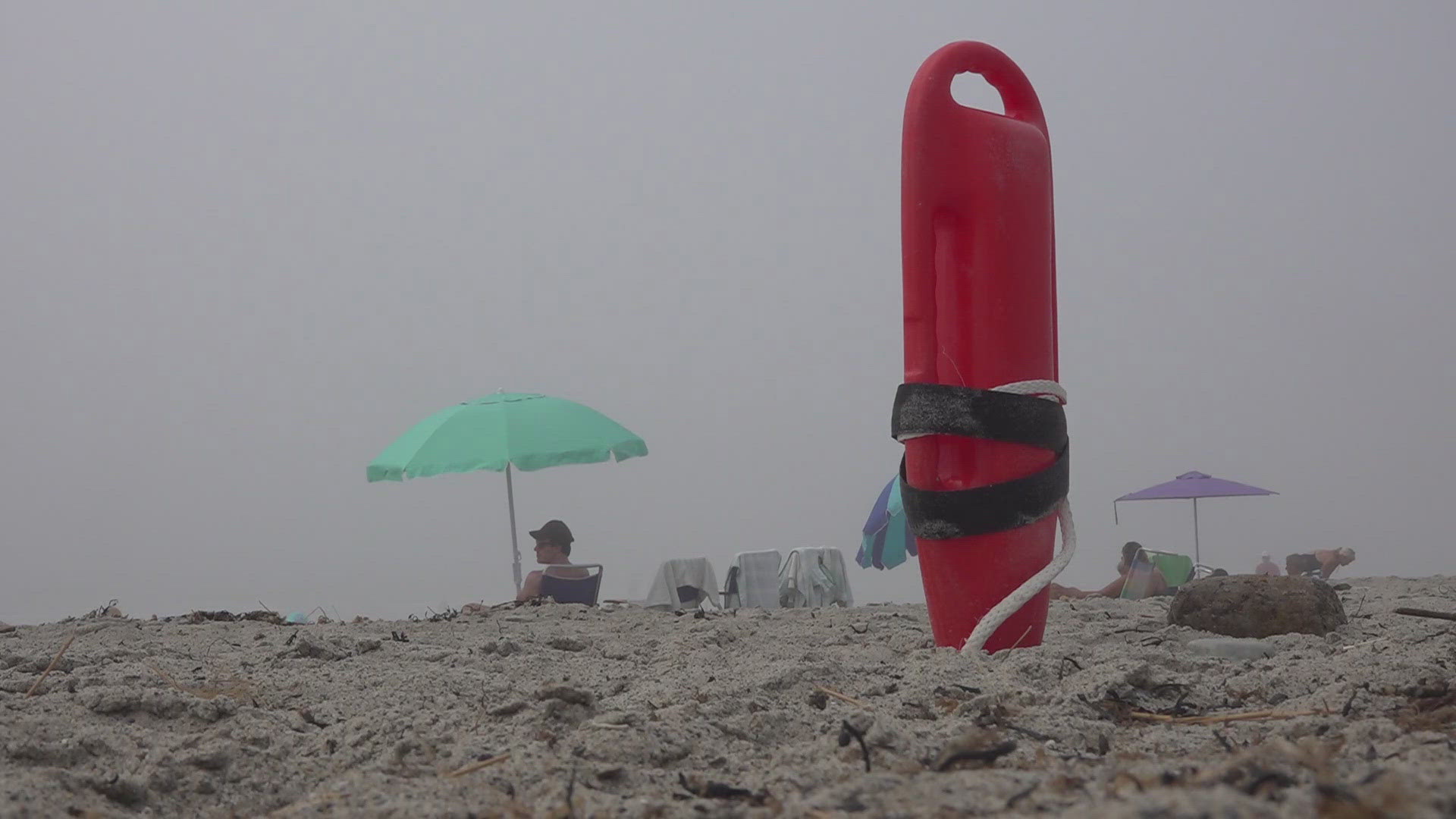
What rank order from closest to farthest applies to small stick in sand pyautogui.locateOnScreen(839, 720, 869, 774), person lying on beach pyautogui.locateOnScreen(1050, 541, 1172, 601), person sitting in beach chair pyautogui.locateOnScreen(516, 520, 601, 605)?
small stick in sand pyautogui.locateOnScreen(839, 720, 869, 774), person lying on beach pyautogui.locateOnScreen(1050, 541, 1172, 601), person sitting in beach chair pyautogui.locateOnScreen(516, 520, 601, 605)

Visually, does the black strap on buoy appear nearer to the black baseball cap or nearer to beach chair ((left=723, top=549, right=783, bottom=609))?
the black baseball cap

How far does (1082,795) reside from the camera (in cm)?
99

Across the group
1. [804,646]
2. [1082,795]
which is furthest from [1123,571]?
[1082,795]

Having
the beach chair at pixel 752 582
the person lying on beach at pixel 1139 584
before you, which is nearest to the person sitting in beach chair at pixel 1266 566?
the person lying on beach at pixel 1139 584

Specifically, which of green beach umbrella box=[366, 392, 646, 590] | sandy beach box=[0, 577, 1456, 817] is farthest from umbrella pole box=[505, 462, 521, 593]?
sandy beach box=[0, 577, 1456, 817]

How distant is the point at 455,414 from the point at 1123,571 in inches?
171

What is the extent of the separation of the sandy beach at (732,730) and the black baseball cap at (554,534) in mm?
4023

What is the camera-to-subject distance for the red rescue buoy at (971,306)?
2490 millimetres

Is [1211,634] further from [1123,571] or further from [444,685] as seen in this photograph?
[1123,571]

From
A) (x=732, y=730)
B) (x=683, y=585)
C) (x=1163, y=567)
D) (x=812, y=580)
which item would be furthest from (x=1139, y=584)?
(x=732, y=730)

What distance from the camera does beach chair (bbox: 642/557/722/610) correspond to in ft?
22.5

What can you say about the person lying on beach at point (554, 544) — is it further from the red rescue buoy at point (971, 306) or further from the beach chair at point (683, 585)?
the red rescue buoy at point (971, 306)

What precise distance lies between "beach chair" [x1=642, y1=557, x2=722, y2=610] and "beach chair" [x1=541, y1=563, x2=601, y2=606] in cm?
35

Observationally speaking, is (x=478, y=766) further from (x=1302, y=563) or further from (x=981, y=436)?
(x=1302, y=563)
